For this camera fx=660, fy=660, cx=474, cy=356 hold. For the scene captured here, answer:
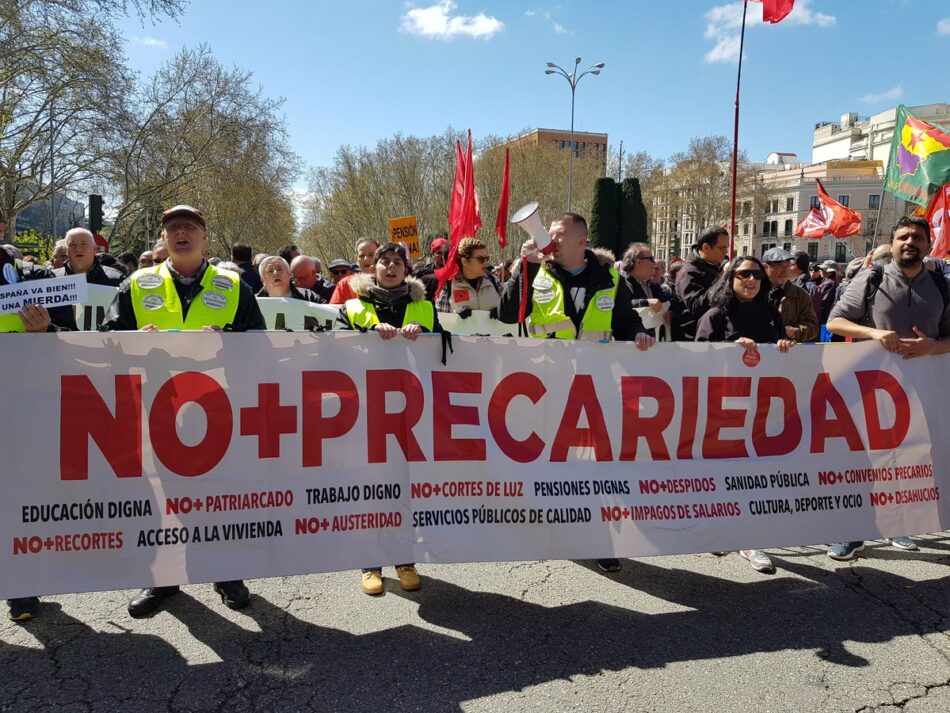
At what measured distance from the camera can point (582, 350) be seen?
3.60 m

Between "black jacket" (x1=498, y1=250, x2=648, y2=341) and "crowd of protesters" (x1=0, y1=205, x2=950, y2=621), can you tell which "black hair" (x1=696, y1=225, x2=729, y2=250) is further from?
"black jacket" (x1=498, y1=250, x2=648, y2=341)

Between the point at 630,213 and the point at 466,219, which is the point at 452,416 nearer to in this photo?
the point at 466,219

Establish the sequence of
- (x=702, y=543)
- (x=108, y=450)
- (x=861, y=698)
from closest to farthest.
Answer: (x=861, y=698) < (x=108, y=450) < (x=702, y=543)

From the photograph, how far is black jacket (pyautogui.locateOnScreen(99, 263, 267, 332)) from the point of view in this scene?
3363 mm

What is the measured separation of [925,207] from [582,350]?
23.5 ft

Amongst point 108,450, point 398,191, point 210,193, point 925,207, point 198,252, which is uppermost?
point 398,191

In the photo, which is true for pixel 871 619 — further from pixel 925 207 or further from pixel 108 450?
pixel 925 207

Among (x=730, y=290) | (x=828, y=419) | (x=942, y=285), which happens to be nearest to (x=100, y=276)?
(x=730, y=290)

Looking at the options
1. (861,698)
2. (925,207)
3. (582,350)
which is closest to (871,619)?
(861,698)

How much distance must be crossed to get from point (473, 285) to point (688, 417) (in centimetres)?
243

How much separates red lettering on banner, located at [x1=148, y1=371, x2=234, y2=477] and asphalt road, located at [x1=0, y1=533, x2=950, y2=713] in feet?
2.66

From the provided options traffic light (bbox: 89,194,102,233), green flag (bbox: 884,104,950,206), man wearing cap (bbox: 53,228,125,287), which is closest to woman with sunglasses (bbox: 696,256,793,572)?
man wearing cap (bbox: 53,228,125,287)

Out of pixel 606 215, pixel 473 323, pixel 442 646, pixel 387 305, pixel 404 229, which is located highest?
pixel 606 215

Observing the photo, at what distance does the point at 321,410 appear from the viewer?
128 inches
